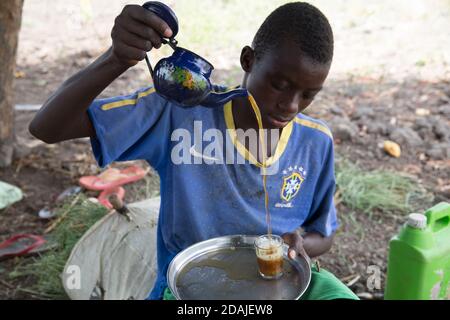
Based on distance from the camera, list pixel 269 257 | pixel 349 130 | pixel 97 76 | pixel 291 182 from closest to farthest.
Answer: pixel 97 76 → pixel 269 257 → pixel 291 182 → pixel 349 130

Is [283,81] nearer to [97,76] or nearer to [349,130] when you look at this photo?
[97,76]

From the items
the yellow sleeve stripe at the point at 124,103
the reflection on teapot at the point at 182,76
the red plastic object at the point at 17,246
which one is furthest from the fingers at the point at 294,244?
the red plastic object at the point at 17,246

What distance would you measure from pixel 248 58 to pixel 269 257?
71 centimetres

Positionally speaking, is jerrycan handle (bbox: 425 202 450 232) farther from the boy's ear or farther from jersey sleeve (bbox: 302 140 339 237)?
the boy's ear

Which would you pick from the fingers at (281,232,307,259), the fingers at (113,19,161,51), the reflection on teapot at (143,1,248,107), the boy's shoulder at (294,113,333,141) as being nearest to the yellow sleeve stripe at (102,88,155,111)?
the reflection on teapot at (143,1,248,107)

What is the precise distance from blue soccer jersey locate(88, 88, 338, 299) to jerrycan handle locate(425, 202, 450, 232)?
41 cm

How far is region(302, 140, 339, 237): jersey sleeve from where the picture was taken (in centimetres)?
205

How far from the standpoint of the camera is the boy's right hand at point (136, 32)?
4.43 feet

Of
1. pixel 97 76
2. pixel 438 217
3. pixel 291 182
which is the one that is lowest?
pixel 438 217

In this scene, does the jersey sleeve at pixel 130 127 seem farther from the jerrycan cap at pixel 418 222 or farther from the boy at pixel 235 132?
the jerrycan cap at pixel 418 222

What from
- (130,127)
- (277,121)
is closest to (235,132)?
(277,121)

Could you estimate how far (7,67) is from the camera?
3.55m
